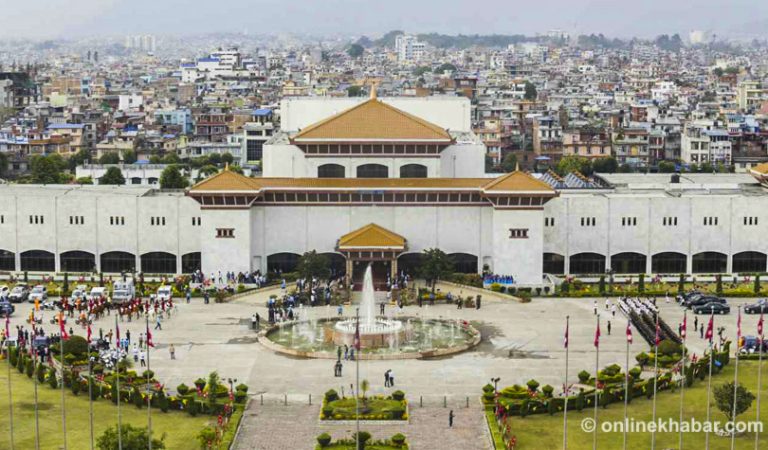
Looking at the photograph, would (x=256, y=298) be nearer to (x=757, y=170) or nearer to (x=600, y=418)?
(x=600, y=418)

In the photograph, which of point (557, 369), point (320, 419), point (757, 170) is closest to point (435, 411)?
point (320, 419)

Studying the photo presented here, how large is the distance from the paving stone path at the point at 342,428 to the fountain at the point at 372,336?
27.4ft

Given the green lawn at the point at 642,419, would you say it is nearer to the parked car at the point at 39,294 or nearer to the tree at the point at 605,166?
the parked car at the point at 39,294

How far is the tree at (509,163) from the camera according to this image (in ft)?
475

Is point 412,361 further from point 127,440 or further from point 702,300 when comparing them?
point 702,300

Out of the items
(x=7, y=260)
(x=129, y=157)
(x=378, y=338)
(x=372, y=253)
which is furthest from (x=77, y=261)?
(x=129, y=157)

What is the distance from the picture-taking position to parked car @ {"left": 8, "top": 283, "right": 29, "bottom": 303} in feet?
237

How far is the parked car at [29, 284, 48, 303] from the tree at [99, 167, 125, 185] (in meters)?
41.2

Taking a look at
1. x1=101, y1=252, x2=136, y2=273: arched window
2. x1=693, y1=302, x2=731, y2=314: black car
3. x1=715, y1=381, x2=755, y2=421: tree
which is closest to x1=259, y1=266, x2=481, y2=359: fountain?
x1=693, y1=302, x2=731, y2=314: black car

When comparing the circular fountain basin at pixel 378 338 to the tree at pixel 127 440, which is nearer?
the tree at pixel 127 440

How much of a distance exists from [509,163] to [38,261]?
73466mm

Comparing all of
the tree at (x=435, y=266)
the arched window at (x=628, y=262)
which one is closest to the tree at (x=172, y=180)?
the tree at (x=435, y=266)

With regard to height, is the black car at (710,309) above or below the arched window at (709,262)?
below

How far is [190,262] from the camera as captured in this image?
266ft
